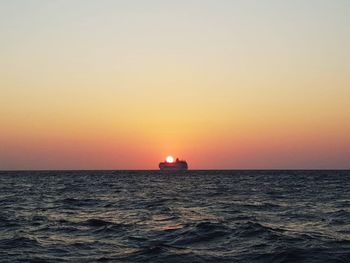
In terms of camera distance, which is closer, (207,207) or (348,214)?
(348,214)

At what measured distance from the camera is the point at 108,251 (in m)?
18.9

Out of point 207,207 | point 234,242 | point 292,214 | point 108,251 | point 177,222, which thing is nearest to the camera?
point 108,251

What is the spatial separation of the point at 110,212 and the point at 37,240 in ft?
40.5

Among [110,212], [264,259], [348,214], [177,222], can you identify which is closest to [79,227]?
[177,222]

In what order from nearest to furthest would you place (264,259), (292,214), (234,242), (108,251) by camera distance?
(264,259) < (108,251) < (234,242) < (292,214)

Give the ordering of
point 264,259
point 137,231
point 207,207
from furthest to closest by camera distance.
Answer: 1. point 207,207
2. point 137,231
3. point 264,259

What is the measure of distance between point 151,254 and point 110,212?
52.5ft

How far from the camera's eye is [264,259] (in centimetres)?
1755

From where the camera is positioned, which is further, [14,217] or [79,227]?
[14,217]

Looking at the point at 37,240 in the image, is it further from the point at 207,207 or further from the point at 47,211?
the point at 207,207

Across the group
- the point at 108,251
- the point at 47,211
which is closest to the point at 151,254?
the point at 108,251

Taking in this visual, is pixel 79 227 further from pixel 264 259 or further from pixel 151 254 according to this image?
pixel 264 259

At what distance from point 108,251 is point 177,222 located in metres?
8.86

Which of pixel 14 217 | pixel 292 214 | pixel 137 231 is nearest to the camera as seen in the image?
pixel 137 231
